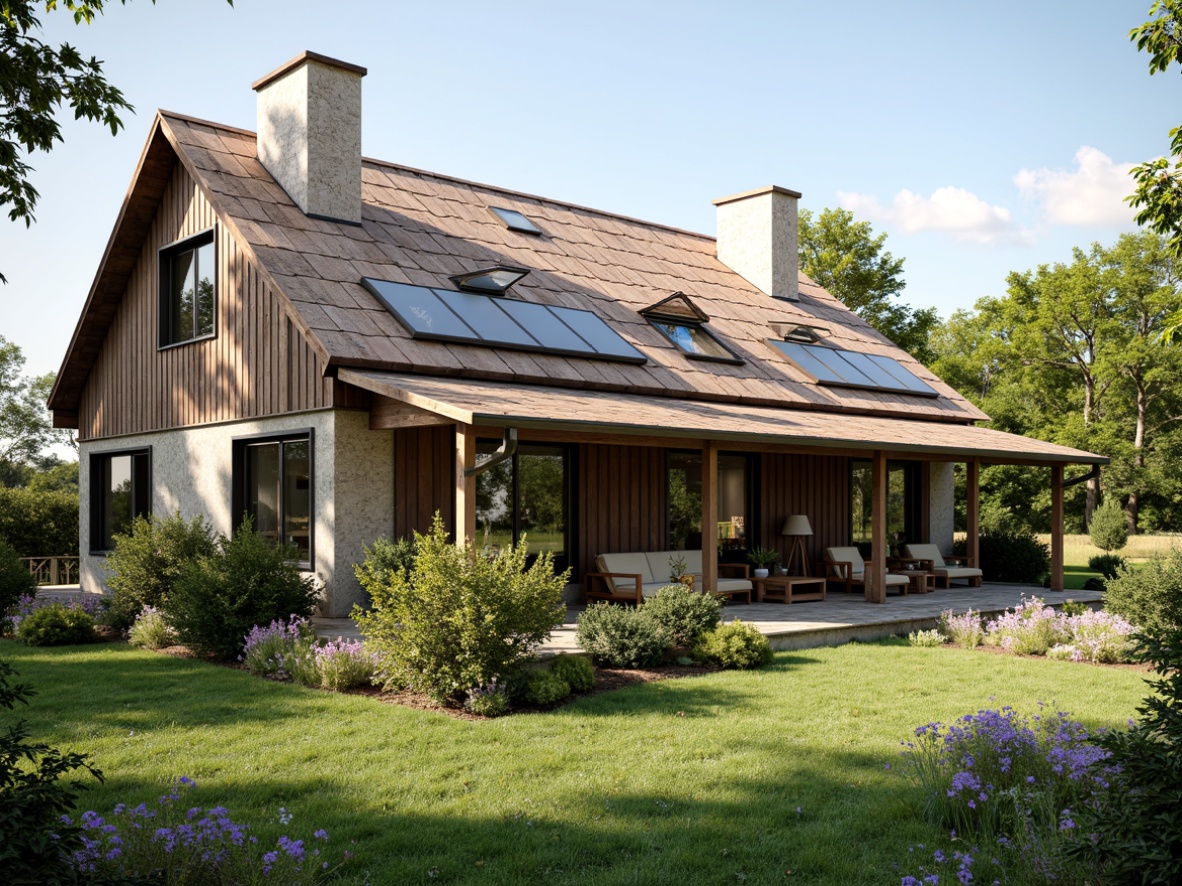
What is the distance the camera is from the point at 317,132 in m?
13.4

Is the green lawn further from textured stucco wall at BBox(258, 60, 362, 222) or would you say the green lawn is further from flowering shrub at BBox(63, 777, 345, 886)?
textured stucco wall at BBox(258, 60, 362, 222)

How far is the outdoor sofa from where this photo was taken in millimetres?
13055

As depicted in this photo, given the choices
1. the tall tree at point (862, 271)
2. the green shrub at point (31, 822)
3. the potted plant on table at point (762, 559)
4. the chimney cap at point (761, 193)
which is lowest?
the potted plant on table at point (762, 559)

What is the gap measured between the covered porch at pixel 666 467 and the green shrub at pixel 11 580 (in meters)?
5.32

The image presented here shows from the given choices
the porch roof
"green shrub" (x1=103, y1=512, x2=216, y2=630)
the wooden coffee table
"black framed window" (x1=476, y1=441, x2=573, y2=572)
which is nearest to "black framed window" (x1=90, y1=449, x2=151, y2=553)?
"green shrub" (x1=103, y1=512, x2=216, y2=630)

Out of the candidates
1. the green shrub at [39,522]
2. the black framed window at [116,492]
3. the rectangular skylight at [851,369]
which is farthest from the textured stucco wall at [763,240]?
the green shrub at [39,522]

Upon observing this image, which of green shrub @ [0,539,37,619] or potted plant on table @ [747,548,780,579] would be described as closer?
green shrub @ [0,539,37,619]

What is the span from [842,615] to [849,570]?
10.6 feet

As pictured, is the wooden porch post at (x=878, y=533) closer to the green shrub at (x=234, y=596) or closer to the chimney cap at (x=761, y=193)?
the chimney cap at (x=761, y=193)

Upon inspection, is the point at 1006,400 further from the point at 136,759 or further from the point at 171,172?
the point at 136,759

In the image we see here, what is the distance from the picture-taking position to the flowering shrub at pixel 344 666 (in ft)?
28.3

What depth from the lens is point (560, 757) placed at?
647cm

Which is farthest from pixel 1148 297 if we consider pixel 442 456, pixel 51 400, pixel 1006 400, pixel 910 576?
pixel 51 400

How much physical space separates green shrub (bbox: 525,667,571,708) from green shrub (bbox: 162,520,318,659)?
3.32 meters
